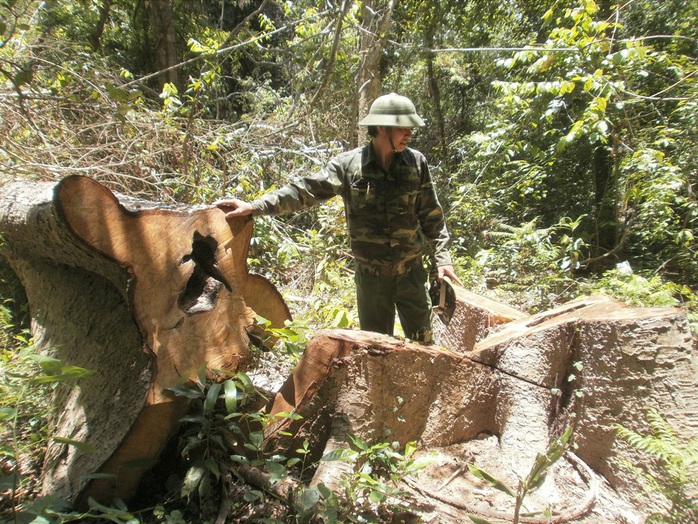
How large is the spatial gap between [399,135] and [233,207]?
1.02m

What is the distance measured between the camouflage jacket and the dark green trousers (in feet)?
0.23

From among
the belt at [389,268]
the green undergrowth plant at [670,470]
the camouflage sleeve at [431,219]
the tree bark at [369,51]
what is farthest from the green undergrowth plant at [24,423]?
the tree bark at [369,51]

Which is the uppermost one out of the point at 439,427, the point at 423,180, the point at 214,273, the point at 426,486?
the point at 423,180

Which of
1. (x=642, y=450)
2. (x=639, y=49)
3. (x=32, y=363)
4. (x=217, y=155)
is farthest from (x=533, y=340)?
(x=217, y=155)

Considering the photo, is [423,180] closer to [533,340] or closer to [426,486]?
[533,340]

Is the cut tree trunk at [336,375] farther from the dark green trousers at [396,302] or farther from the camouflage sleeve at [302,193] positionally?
the dark green trousers at [396,302]

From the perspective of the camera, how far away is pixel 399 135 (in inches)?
99.7

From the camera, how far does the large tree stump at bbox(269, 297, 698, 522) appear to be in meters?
1.92

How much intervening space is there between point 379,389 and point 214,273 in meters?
1.02

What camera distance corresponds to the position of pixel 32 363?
2420 millimetres

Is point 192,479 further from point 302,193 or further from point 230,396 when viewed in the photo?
point 302,193

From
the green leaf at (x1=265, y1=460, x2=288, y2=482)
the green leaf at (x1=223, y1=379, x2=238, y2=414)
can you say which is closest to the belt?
the green leaf at (x1=223, y1=379, x2=238, y2=414)

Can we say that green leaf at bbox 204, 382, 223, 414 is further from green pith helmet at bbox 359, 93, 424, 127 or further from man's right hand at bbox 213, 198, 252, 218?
green pith helmet at bbox 359, 93, 424, 127

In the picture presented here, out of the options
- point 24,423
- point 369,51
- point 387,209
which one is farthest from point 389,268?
point 369,51
